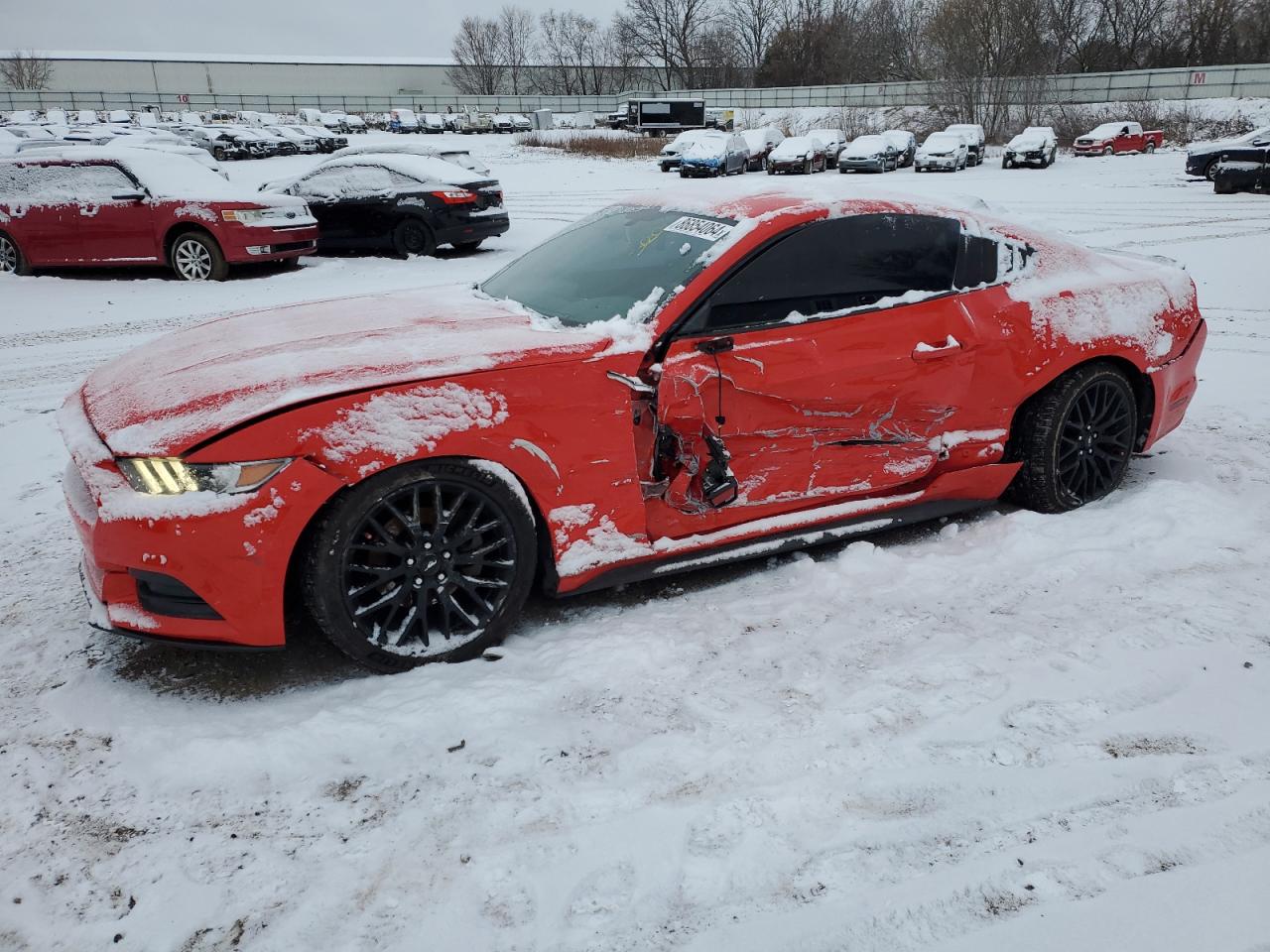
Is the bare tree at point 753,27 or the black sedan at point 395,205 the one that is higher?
the bare tree at point 753,27

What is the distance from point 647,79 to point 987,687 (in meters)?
97.2

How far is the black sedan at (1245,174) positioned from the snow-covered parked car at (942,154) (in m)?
9.43

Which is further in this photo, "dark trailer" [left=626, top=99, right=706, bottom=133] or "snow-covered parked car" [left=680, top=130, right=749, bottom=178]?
"dark trailer" [left=626, top=99, right=706, bottom=133]

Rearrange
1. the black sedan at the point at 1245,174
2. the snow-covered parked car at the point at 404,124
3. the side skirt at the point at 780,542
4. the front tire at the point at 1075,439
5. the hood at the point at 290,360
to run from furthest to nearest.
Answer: the snow-covered parked car at the point at 404,124, the black sedan at the point at 1245,174, the front tire at the point at 1075,439, the side skirt at the point at 780,542, the hood at the point at 290,360

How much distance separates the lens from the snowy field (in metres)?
2.05

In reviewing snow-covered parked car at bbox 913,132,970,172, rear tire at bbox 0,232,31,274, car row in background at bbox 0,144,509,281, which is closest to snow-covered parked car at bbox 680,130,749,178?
snow-covered parked car at bbox 913,132,970,172

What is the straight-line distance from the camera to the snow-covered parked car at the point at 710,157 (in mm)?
26828

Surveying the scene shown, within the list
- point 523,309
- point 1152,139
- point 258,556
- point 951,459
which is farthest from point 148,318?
point 1152,139

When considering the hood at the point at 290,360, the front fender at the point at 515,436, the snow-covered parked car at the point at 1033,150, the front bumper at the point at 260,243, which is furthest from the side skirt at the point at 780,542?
the snow-covered parked car at the point at 1033,150

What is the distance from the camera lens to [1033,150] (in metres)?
28.4

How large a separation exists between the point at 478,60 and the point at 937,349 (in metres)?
98.7

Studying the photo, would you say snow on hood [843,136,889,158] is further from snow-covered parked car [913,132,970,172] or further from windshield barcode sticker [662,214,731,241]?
windshield barcode sticker [662,214,731,241]

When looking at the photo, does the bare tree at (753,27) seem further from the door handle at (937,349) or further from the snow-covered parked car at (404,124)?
the door handle at (937,349)

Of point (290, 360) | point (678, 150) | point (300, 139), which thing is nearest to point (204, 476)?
point (290, 360)
